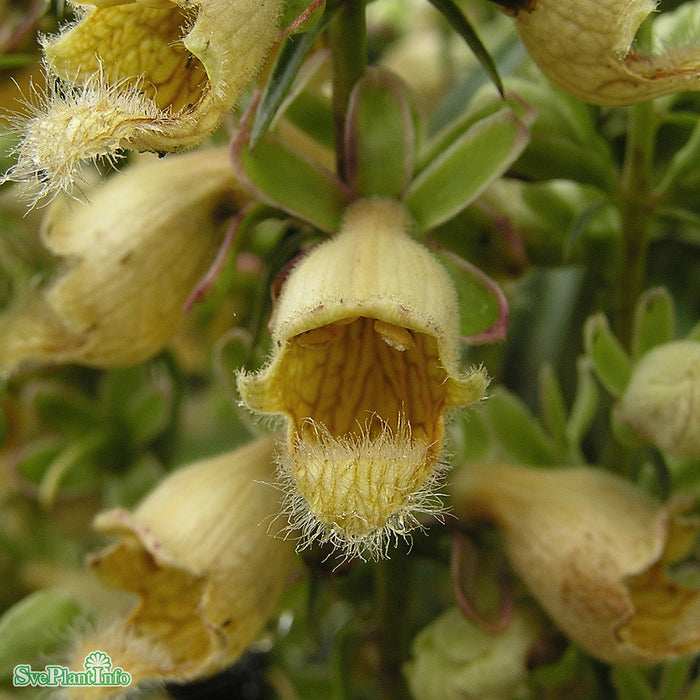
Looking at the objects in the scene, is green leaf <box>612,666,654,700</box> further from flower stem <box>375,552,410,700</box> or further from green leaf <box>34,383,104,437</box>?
green leaf <box>34,383,104,437</box>

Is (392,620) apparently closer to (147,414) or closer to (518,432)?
(518,432)

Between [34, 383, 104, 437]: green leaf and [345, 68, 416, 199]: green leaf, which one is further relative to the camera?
[34, 383, 104, 437]: green leaf

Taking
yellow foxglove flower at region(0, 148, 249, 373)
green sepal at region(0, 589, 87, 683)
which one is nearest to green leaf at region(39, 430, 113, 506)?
green sepal at region(0, 589, 87, 683)

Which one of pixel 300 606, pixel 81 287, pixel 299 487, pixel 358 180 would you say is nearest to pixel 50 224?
pixel 81 287

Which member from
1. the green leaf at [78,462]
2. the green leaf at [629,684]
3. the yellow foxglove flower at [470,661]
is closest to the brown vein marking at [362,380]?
the yellow foxglove flower at [470,661]

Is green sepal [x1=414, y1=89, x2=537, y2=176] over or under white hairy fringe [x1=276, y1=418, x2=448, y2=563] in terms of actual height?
over
